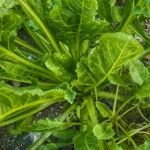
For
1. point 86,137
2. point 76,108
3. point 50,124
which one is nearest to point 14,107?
point 50,124

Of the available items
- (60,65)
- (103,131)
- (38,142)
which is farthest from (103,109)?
(38,142)

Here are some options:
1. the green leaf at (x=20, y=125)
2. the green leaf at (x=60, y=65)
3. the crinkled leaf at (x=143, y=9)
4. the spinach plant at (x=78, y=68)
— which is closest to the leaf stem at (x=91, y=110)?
the spinach plant at (x=78, y=68)

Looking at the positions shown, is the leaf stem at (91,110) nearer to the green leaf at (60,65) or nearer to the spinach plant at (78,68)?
the spinach plant at (78,68)

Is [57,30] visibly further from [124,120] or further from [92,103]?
[124,120]

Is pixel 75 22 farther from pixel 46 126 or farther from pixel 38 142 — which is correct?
pixel 38 142

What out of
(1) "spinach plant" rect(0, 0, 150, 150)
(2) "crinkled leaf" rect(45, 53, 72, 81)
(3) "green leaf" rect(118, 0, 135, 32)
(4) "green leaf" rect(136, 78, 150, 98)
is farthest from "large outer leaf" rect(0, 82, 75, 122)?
(3) "green leaf" rect(118, 0, 135, 32)

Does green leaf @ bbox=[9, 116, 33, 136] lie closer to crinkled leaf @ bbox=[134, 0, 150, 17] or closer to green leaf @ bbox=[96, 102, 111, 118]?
green leaf @ bbox=[96, 102, 111, 118]
